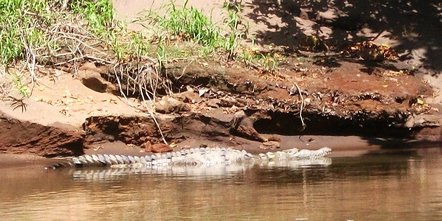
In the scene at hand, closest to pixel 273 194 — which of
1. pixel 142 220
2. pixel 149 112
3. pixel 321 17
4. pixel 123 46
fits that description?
pixel 142 220

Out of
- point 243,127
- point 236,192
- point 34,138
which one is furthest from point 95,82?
point 236,192

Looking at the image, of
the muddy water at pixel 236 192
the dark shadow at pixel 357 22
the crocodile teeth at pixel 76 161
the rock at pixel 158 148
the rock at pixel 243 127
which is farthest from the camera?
the dark shadow at pixel 357 22

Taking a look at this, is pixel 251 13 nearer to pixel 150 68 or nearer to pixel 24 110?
pixel 150 68

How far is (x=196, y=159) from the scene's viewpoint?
11156 mm

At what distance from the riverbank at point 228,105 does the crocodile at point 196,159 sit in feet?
2.34

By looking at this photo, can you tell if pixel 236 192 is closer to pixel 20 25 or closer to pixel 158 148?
pixel 158 148

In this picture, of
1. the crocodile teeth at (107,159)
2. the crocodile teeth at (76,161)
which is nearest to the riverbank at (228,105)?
the crocodile teeth at (76,161)

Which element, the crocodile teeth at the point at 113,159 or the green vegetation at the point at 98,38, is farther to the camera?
the green vegetation at the point at 98,38

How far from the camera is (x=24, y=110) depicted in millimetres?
11648

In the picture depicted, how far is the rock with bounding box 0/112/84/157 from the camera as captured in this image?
37.3ft

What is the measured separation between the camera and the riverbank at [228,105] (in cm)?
1217

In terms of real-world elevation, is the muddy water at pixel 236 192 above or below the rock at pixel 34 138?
below

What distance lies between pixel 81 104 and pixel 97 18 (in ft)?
7.87

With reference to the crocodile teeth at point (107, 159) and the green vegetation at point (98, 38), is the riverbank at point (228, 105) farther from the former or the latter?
the crocodile teeth at point (107, 159)
